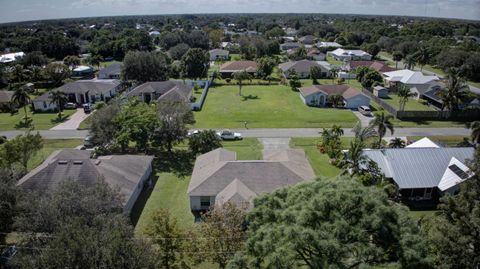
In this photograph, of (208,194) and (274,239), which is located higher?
(274,239)

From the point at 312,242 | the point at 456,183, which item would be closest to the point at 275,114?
the point at 456,183

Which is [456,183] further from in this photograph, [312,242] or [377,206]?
[312,242]

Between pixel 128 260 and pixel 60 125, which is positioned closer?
pixel 128 260

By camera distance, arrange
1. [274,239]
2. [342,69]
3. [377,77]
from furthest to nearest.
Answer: [342,69] → [377,77] → [274,239]

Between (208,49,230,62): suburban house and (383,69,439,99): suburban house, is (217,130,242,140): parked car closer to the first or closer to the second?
(383,69,439,99): suburban house

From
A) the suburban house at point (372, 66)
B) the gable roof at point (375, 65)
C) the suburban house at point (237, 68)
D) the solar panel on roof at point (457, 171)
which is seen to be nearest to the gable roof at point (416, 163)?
the solar panel on roof at point (457, 171)

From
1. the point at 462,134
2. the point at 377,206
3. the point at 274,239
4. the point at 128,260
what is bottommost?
the point at 462,134

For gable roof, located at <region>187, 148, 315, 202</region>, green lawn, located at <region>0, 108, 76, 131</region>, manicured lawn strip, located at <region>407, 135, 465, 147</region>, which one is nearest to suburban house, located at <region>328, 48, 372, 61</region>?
manicured lawn strip, located at <region>407, 135, 465, 147</region>

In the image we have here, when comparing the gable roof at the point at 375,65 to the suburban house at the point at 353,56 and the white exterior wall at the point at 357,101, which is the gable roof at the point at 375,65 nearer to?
the suburban house at the point at 353,56
